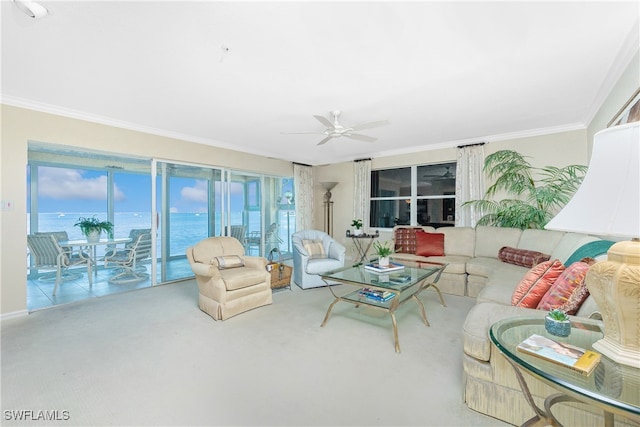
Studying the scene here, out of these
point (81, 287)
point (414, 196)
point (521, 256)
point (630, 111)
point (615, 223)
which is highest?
point (630, 111)

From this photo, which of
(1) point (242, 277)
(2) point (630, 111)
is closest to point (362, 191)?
(1) point (242, 277)

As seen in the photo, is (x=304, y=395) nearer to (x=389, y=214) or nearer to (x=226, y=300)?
(x=226, y=300)

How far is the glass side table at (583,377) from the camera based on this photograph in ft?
2.90

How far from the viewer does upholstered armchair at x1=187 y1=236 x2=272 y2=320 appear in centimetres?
305

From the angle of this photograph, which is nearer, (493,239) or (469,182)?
(493,239)

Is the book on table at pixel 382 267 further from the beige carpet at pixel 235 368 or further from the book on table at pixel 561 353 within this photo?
the book on table at pixel 561 353

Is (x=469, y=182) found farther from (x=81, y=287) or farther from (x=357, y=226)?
(x=81, y=287)

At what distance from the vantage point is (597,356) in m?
1.06

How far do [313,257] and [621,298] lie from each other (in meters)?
3.63

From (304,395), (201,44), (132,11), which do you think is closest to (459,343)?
(304,395)

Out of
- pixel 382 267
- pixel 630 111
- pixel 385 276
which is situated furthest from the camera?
pixel 382 267

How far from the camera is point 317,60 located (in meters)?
2.31

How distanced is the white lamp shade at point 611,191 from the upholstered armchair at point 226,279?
296 cm

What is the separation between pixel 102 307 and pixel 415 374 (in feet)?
12.4
